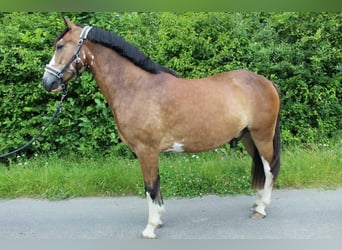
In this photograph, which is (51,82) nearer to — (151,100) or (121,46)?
(121,46)

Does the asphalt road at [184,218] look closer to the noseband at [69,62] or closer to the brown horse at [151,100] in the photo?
the brown horse at [151,100]

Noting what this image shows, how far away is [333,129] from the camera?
616cm

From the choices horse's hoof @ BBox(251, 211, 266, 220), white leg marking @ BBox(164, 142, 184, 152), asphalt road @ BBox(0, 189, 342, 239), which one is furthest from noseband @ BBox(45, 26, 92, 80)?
horse's hoof @ BBox(251, 211, 266, 220)

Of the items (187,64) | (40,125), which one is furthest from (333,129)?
(40,125)

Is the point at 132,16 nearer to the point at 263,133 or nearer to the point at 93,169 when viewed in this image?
the point at 93,169

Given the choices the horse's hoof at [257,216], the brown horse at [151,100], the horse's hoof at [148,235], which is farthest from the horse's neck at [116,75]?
the horse's hoof at [257,216]

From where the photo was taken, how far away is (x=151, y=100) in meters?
3.66

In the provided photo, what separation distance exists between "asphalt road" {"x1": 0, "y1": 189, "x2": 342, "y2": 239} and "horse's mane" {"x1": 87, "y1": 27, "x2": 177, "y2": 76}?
1609 mm

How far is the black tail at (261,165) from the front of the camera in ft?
13.6

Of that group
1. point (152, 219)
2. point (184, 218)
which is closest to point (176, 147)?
point (152, 219)

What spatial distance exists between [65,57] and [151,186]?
4.80ft

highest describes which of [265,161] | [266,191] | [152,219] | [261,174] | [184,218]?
[265,161]

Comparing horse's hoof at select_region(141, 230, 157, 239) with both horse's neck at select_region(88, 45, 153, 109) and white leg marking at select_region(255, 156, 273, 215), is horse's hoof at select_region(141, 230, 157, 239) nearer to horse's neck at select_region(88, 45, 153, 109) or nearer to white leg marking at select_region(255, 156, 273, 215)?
white leg marking at select_region(255, 156, 273, 215)

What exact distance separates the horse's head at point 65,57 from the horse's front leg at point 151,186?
3.45 ft
